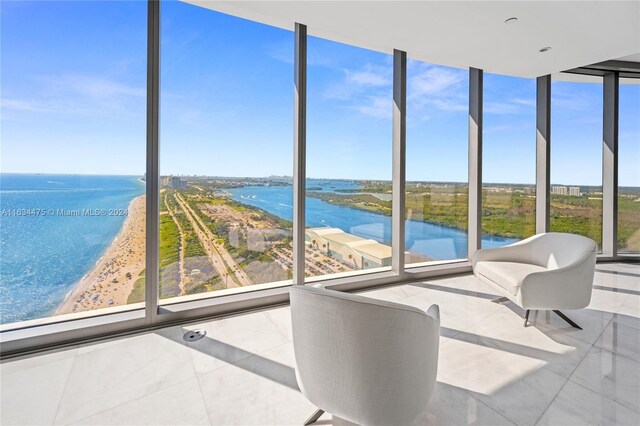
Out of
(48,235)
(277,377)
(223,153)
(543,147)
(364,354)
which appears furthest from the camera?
(543,147)

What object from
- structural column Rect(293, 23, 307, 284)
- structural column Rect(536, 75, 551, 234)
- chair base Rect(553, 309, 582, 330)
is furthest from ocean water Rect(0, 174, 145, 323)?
structural column Rect(536, 75, 551, 234)

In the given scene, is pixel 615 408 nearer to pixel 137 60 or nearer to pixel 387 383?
pixel 387 383

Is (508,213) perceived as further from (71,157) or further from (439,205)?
(71,157)

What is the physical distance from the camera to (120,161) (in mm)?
2336

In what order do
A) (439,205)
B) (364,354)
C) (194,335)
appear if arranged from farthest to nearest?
(439,205) < (194,335) < (364,354)

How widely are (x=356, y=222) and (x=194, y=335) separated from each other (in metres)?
2.14

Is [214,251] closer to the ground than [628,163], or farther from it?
closer to the ground

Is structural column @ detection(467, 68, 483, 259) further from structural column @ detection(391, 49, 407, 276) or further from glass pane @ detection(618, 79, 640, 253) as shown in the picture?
glass pane @ detection(618, 79, 640, 253)

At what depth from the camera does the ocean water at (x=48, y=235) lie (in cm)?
208

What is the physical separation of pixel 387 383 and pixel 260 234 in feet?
7.07

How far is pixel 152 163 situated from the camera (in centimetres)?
237

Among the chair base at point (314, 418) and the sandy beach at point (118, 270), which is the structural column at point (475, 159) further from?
the sandy beach at point (118, 270)

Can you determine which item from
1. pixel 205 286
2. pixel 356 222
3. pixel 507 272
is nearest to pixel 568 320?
pixel 507 272

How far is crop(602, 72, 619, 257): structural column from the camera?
4316mm
